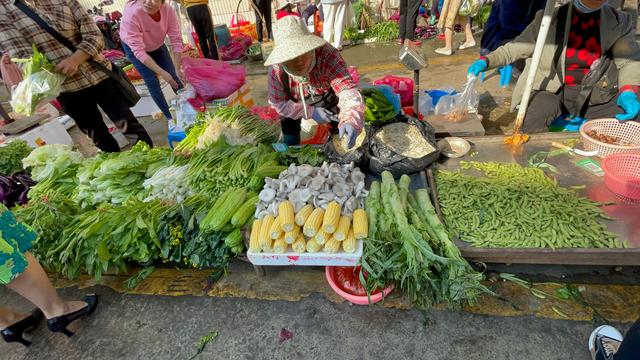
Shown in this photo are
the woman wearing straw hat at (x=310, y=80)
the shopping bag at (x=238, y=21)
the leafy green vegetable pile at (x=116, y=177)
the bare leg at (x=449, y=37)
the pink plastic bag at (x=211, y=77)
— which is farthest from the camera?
the shopping bag at (x=238, y=21)

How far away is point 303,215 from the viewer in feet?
7.93

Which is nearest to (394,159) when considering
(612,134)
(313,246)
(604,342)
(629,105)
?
(313,246)

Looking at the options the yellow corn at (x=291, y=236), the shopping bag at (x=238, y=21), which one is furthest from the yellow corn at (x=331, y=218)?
the shopping bag at (x=238, y=21)

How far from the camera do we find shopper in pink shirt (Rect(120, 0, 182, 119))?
3.94 m

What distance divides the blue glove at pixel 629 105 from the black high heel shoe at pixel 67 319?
496 centimetres

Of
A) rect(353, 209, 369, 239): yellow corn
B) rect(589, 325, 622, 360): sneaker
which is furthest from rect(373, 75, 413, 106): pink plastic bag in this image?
rect(589, 325, 622, 360): sneaker

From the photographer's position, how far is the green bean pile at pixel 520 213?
2.14 m

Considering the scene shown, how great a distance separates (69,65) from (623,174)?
16.8ft

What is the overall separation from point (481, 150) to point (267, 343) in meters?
2.66

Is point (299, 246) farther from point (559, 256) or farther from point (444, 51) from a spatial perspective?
point (444, 51)

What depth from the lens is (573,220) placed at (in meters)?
2.21

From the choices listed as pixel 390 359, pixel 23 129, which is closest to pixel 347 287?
pixel 390 359

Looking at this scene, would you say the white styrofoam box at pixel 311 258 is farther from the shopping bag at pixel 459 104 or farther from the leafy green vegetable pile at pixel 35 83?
the leafy green vegetable pile at pixel 35 83

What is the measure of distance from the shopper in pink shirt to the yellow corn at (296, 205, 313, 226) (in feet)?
10.2
